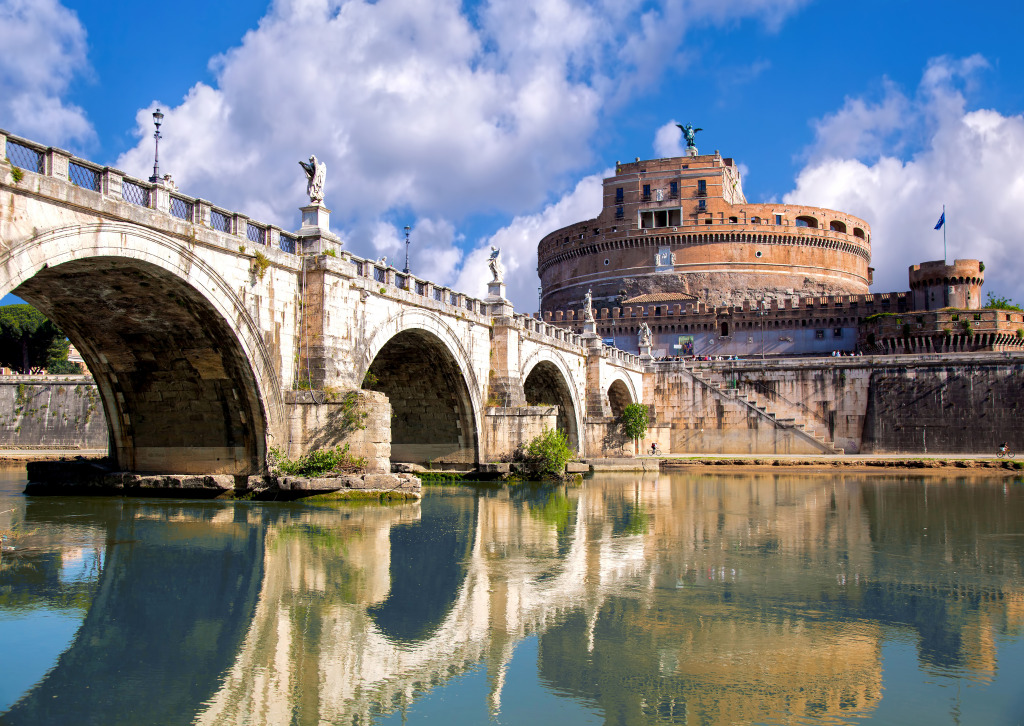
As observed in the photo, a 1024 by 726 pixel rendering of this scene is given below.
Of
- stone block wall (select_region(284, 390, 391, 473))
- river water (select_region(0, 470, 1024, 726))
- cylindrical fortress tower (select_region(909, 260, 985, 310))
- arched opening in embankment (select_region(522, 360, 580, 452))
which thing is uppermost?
cylindrical fortress tower (select_region(909, 260, 985, 310))

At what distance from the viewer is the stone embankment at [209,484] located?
62.8 feet

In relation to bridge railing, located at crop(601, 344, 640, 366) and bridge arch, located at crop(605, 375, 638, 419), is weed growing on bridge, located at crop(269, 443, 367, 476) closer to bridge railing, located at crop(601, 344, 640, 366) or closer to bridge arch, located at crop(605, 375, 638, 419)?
bridge railing, located at crop(601, 344, 640, 366)

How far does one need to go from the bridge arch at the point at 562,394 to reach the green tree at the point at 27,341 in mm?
37272

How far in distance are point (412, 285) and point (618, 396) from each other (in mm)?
26033

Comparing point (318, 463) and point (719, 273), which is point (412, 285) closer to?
point (318, 463)

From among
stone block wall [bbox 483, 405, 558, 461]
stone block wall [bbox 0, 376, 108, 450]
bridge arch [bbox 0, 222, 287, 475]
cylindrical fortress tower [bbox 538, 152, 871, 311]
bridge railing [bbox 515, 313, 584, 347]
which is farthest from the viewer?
cylindrical fortress tower [bbox 538, 152, 871, 311]

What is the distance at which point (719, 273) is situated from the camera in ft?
245

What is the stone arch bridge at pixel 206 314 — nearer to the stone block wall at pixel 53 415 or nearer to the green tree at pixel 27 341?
the stone block wall at pixel 53 415

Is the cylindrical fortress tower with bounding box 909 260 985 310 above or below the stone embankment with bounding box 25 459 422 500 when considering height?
above

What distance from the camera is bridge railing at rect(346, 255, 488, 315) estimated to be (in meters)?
22.7

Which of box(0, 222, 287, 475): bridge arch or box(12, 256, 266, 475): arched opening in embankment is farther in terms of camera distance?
box(12, 256, 266, 475): arched opening in embankment

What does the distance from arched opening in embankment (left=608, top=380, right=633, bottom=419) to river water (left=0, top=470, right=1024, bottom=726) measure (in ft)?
96.3

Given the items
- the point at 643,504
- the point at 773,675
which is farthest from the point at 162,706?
the point at 643,504

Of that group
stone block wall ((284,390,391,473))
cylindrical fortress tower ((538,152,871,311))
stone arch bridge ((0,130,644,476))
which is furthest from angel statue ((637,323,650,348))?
stone block wall ((284,390,391,473))
